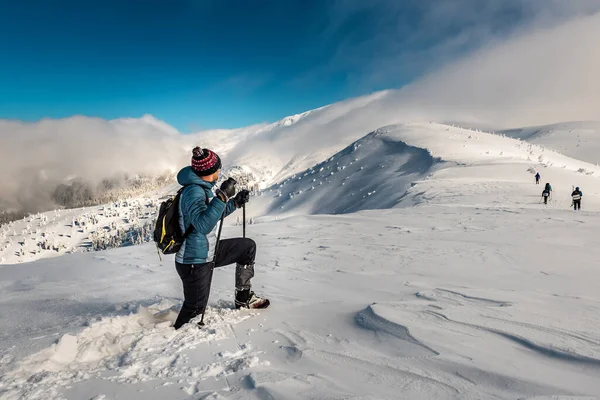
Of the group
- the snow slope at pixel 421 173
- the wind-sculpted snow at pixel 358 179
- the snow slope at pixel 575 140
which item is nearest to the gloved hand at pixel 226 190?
the snow slope at pixel 421 173

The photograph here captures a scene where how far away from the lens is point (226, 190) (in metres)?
4.30

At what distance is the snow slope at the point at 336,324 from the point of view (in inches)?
104

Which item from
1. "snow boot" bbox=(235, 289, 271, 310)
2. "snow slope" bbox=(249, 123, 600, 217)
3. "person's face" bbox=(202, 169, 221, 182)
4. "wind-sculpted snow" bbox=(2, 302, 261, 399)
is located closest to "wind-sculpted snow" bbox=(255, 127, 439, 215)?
"snow slope" bbox=(249, 123, 600, 217)

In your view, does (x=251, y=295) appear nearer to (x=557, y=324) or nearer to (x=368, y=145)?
(x=557, y=324)

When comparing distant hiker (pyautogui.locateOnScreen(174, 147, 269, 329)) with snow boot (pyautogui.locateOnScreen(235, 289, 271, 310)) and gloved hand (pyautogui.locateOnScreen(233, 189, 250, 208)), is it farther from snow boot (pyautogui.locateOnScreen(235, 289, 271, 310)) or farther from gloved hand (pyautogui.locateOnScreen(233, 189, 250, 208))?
snow boot (pyautogui.locateOnScreen(235, 289, 271, 310))

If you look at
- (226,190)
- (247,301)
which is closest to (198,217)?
(226,190)

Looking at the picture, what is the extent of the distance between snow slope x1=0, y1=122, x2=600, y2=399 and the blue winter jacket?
86cm

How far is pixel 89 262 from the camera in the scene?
10258mm

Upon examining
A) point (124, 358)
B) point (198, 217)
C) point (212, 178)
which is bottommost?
point (124, 358)

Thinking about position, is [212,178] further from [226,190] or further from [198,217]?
[198,217]

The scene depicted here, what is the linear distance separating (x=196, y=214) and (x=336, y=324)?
6.88ft

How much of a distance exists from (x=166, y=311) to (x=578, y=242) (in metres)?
9.83

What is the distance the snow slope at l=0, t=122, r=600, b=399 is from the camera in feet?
8.64

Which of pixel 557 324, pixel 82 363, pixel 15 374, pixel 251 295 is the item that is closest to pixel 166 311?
pixel 251 295
